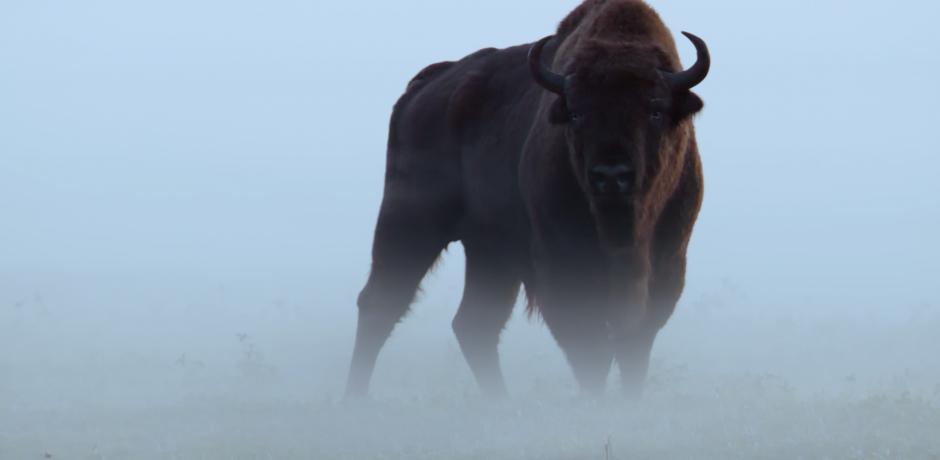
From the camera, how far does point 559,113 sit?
7977 mm

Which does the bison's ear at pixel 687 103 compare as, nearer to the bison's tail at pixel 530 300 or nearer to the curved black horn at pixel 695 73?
the curved black horn at pixel 695 73

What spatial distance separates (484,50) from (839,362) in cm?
363

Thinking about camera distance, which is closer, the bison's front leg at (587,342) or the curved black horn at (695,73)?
the curved black horn at (695,73)

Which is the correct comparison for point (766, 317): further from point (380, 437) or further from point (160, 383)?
point (380, 437)

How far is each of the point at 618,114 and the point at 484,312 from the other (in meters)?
2.64

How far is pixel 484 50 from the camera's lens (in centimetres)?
1048

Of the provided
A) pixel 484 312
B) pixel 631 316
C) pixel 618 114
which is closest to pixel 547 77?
pixel 618 114

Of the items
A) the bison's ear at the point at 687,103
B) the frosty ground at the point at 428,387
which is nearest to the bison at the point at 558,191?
the bison's ear at the point at 687,103

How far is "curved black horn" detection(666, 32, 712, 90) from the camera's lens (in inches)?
314

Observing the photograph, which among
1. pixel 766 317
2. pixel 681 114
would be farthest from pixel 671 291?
pixel 766 317

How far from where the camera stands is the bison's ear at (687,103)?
8.01 metres

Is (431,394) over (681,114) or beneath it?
beneath

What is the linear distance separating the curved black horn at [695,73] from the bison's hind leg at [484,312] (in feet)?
7.48

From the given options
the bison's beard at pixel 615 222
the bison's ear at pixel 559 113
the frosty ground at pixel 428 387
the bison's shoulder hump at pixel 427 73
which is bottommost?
the frosty ground at pixel 428 387
